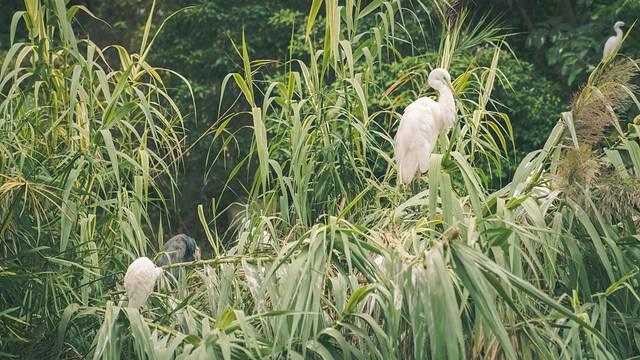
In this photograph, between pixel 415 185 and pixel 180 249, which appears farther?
pixel 180 249

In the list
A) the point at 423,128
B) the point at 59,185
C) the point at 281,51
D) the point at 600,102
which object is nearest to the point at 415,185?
the point at 423,128

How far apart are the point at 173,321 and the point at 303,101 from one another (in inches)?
28.2

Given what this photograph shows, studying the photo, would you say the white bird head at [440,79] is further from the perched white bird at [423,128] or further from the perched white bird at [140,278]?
the perched white bird at [140,278]

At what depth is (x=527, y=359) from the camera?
2580 mm

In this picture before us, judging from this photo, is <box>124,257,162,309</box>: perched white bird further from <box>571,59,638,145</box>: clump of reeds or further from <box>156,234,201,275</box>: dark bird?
<box>156,234,201,275</box>: dark bird

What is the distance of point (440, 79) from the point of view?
3.37m

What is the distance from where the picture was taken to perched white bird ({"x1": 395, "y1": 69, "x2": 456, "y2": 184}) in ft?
10.8

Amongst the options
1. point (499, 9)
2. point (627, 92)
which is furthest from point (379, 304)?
point (499, 9)

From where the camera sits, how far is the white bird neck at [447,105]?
3266mm

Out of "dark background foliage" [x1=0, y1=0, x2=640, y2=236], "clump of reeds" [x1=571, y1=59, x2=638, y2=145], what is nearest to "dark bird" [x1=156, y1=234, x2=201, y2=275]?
"dark background foliage" [x1=0, y1=0, x2=640, y2=236]

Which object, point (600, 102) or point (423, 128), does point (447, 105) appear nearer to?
point (423, 128)

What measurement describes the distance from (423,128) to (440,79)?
159mm

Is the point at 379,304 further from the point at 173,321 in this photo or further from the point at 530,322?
the point at 173,321

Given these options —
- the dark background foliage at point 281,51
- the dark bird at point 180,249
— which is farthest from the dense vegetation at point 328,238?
the dark background foliage at point 281,51
